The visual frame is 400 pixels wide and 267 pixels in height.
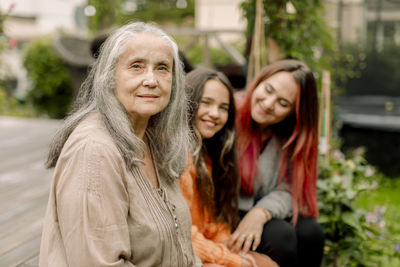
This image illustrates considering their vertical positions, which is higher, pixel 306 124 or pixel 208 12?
pixel 208 12

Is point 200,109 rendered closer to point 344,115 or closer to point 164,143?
point 164,143

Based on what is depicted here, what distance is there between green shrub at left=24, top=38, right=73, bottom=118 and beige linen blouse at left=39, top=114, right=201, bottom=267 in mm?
7370

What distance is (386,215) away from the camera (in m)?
3.73

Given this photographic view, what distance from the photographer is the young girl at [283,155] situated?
6.99 feet

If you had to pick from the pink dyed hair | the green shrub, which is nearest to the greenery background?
the pink dyed hair

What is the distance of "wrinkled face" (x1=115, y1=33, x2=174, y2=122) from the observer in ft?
4.09

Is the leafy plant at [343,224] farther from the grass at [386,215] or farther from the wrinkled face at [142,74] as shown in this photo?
the wrinkled face at [142,74]

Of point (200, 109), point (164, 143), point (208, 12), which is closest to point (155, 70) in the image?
point (164, 143)

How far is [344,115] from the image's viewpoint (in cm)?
564

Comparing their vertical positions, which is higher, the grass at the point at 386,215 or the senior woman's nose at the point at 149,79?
the senior woman's nose at the point at 149,79

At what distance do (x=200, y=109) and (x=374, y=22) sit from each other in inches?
199

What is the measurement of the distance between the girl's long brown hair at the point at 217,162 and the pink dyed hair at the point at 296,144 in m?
0.20

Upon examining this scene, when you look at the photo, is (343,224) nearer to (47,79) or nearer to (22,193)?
(22,193)

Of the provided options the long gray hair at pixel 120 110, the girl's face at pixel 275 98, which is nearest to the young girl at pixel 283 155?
the girl's face at pixel 275 98
